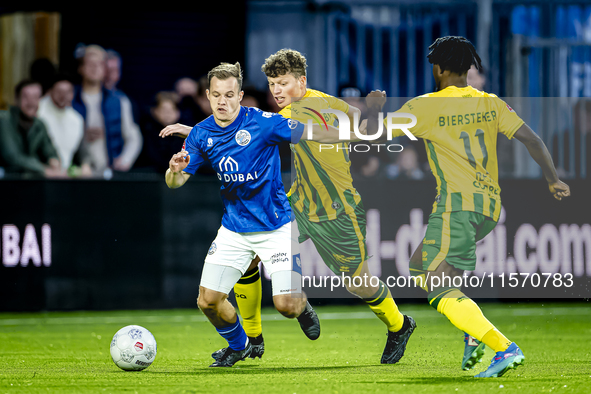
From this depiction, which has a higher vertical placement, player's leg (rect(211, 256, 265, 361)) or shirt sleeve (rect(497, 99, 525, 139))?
shirt sleeve (rect(497, 99, 525, 139))

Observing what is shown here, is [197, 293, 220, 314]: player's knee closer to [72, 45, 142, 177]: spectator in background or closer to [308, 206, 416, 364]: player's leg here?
[308, 206, 416, 364]: player's leg

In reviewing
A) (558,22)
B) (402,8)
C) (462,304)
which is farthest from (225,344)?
(558,22)

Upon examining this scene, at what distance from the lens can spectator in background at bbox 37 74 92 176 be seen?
10.0m

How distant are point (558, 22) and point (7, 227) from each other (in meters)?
7.74

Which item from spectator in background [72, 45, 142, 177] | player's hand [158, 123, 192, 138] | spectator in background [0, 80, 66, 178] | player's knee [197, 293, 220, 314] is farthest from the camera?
spectator in background [72, 45, 142, 177]

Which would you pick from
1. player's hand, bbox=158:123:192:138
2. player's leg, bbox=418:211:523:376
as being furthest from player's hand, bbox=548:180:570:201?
player's hand, bbox=158:123:192:138

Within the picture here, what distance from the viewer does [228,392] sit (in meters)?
5.20

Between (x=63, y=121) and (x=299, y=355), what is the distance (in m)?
4.46

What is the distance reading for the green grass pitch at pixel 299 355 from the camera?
5.47m

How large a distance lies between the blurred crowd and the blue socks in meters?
3.52

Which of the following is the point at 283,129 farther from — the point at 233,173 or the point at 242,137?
the point at 233,173

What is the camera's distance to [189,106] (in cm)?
1055

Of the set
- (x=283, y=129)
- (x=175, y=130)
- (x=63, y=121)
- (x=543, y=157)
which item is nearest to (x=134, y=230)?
(x=63, y=121)

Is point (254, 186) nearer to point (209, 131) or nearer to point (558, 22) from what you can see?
point (209, 131)
